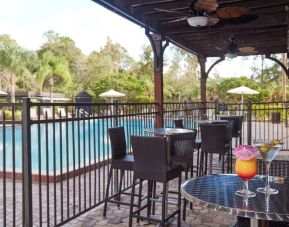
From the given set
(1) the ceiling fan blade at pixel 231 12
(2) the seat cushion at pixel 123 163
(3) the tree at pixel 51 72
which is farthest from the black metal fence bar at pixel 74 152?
(3) the tree at pixel 51 72

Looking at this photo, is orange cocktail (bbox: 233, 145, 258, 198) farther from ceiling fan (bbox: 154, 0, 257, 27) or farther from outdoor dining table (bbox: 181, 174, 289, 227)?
ceiling fan (bbox: 154, 0, 257, 27)

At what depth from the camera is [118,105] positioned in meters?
4.26

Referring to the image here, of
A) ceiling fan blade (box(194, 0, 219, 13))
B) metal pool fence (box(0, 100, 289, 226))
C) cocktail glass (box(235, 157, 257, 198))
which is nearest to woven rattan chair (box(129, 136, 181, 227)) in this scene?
metal pool fence (box(0, 100, 289, 226))

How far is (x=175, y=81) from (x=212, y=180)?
2492 cm

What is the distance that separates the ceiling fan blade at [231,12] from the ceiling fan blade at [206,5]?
12 centimetres

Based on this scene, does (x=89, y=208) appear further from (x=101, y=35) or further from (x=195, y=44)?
(x=101, y=35)

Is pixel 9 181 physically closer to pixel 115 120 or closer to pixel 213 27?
pixel 115 120

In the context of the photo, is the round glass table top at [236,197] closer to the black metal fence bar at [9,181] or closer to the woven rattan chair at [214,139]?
the black metal fence bar at [9,181]

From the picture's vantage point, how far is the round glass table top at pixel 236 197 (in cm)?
138

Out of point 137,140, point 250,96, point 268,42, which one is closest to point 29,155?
point 137,140

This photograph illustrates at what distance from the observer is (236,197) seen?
1590 millimetres

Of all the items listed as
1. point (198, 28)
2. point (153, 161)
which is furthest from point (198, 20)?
point (153, 161)

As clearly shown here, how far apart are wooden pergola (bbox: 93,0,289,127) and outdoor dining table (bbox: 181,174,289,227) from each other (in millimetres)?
3088

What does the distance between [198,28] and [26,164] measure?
4.60 m
